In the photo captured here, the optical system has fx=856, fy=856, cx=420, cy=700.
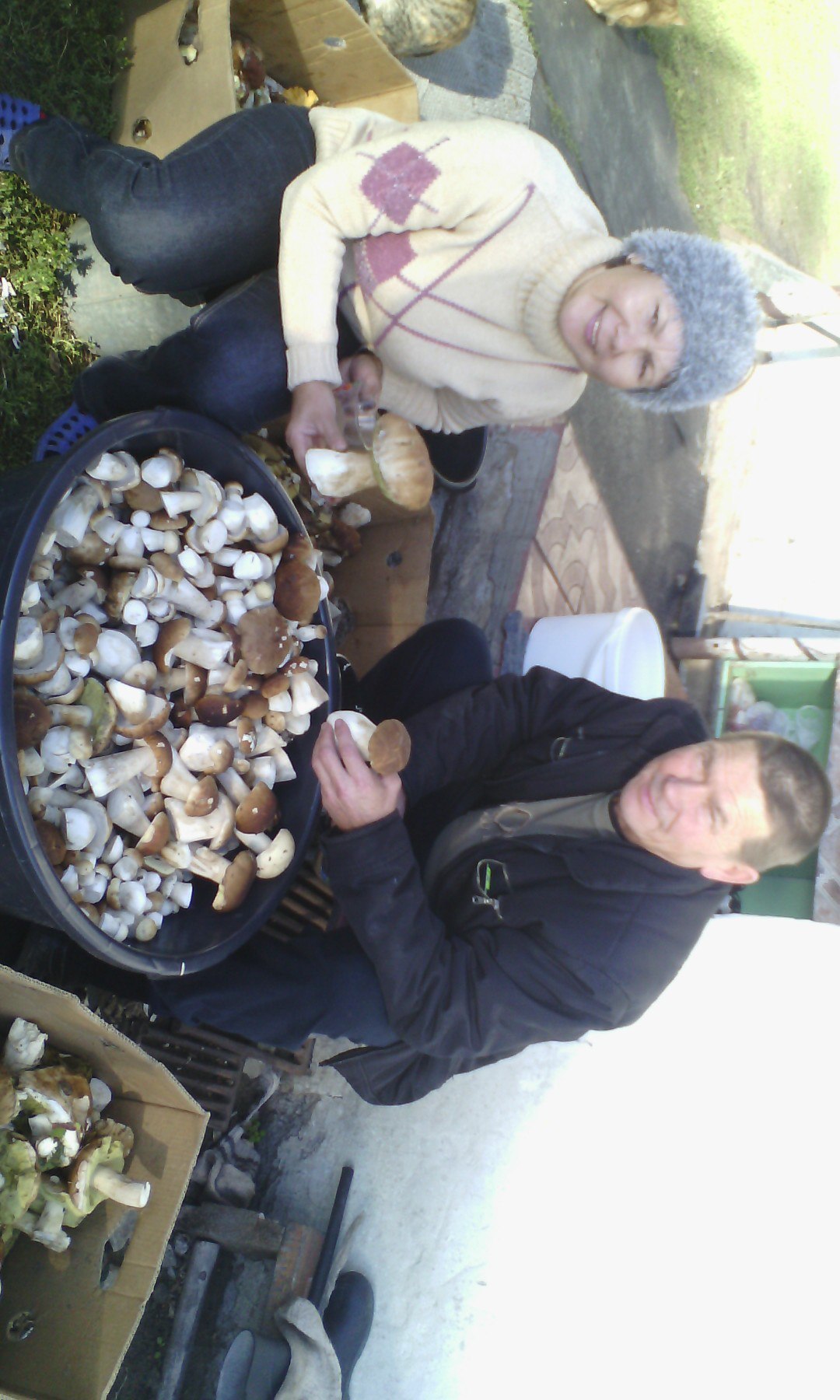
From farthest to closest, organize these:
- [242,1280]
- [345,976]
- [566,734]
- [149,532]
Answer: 1. [242,1280]
2. [566,734]
3. [345,976]
4. [149,532]

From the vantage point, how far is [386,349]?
1.95 m

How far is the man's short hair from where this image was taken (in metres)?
1.74

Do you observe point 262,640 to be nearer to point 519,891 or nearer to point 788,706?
point 519,891

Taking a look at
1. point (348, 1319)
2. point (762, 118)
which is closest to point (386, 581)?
point (348, 1319)

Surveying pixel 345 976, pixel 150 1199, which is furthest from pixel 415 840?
pixel 150 1199

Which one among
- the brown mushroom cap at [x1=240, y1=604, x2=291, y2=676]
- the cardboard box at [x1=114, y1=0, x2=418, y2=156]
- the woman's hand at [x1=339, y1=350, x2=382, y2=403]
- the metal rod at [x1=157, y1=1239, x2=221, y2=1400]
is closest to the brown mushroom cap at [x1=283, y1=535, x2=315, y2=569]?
the brown mushroom cap at [x1=240, y1=604, x2=291, y2=676]

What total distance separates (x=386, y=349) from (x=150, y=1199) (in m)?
1.79

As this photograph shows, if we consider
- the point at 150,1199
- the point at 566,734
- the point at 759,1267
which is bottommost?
the point at 759,1267

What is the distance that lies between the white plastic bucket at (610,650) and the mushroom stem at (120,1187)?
5.99 ft

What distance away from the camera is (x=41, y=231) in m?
2.09

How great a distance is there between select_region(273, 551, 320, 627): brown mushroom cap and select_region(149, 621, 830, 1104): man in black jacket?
258mm

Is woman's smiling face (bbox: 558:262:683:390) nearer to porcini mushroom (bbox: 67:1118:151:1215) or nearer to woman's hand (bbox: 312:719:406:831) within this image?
woman's hand (bbox: 312:719:406:831)

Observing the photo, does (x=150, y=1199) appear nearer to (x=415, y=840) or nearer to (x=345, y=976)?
(x=345, y=976)

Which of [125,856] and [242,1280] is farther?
[242,1280]
